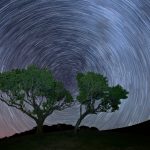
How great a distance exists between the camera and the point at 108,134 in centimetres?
4434

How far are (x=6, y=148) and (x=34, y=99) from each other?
369 inches

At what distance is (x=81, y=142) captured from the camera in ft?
128

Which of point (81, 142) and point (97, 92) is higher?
point (97, 92)

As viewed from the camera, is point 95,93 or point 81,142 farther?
point 95,93

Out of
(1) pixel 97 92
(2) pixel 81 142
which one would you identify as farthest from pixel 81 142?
(1) pixel 97 92

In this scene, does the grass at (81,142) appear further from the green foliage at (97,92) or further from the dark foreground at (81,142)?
the green foliage at (97,92)

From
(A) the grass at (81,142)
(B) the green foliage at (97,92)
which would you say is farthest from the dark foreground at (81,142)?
(B) the green foliage at (97,92)

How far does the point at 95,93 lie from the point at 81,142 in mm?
9163

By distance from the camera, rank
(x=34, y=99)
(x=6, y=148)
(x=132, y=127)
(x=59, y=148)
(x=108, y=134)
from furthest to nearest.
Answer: (x=132, y=127) < (x=34, y=99) < (x=108, y=134) < (x=6, y=148) < (x=59, y=148)

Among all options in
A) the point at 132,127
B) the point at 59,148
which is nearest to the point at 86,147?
the point at 59,148

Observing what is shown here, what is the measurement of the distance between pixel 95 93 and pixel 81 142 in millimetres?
9163

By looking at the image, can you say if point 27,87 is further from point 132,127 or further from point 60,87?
point 132,127

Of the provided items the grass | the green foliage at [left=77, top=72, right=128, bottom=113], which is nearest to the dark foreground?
the grass

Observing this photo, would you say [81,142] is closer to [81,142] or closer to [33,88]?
[81,142]
